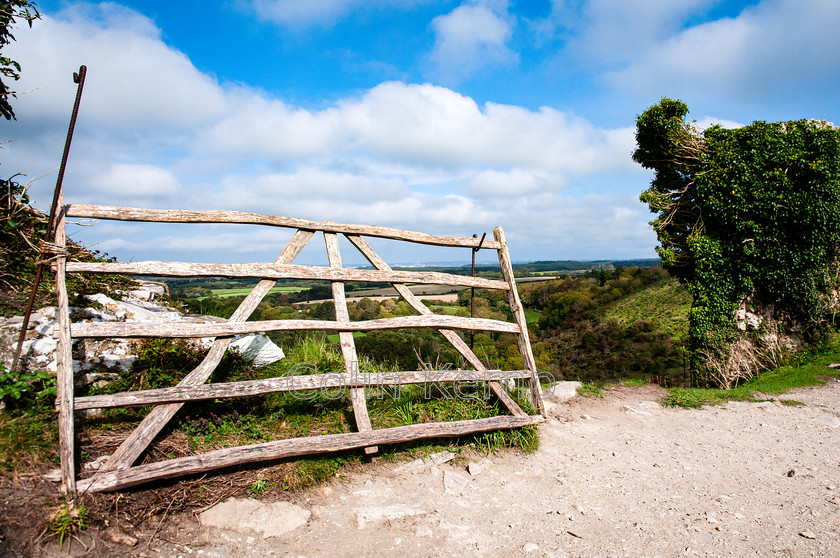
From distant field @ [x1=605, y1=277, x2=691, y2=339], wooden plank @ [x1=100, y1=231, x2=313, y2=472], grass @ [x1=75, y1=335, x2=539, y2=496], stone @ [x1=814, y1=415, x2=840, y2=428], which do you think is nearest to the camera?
wooden plank @ [x1=100, y1=231, x2=313, y2=472]

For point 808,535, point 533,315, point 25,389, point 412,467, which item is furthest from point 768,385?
point 533,315

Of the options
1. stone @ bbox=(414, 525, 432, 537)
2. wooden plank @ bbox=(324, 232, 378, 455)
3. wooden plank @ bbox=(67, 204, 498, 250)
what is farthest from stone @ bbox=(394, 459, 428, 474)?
wooden plank @ bbox=(67, 204, 498, 250)

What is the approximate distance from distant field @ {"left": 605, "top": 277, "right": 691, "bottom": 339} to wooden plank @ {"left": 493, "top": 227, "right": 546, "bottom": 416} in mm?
12757

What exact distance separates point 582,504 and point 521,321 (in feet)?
7.84

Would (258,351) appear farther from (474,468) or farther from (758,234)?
(758,234)

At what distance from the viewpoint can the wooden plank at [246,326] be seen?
11.9 ft

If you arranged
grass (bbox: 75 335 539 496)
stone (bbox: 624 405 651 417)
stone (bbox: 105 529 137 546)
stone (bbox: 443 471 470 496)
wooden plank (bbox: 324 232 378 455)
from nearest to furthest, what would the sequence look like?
stone (bbox: 105 529 137 546)
grass (bbox: 75 335 539 496)
stone (bbox: 443 471 470 496)
wooden plank (bbox: 324 232 378 455)
stone (bbox: 624 405 651 417)

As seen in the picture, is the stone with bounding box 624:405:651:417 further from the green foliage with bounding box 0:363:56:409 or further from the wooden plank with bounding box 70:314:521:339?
the green foliage with bounding box 0:363:56:409

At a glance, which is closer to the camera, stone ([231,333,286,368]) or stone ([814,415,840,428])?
stone ([231,333,286,368])

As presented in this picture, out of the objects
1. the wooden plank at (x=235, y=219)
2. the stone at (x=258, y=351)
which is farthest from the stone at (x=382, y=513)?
the wooden plank at (x=235, y=219)

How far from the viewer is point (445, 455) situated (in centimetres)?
490

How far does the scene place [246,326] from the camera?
414cm

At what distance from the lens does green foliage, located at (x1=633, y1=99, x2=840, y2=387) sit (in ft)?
30.6

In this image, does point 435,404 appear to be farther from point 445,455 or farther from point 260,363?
point 260,363
